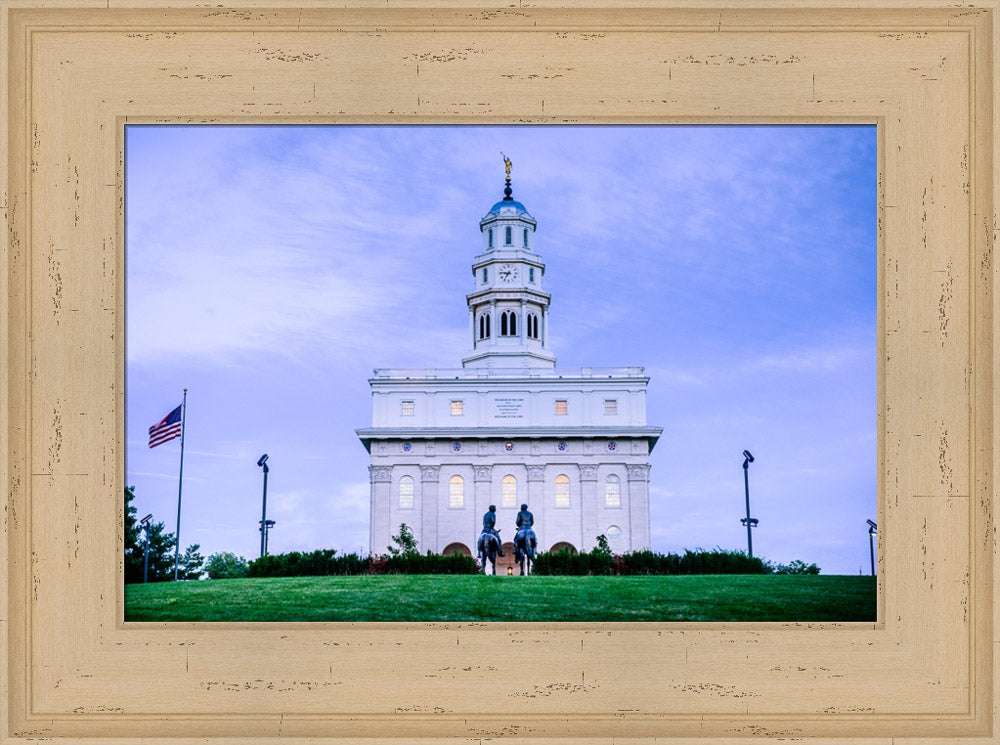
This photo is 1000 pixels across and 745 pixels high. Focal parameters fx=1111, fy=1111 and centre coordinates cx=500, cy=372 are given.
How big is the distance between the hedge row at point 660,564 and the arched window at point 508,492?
1515 cm

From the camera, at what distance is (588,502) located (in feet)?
99.2

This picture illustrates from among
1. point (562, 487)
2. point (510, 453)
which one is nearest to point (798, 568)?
point (510, 453)

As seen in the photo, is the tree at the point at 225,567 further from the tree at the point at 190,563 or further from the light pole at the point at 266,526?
the light pole at the point at 266,526

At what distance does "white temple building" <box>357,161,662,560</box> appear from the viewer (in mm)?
27719

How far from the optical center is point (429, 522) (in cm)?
3036

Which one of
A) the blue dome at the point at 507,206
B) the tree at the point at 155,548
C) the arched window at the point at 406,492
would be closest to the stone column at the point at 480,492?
the arched window at the point at 406,492

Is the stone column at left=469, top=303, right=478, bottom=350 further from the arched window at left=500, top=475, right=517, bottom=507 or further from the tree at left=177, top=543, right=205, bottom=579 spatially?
the tree at left=177, top=543, right=205, bottom=579

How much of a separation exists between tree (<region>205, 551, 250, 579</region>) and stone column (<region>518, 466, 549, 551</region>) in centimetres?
1670

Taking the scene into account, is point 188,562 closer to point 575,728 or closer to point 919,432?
point 575,728

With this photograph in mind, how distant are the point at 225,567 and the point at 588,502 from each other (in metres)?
17.9

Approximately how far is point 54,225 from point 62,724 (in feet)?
7.37

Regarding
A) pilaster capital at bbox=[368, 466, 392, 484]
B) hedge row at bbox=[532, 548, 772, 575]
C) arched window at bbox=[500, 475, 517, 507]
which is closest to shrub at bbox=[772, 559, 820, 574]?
hedge row at bbox=[532, 548, 772, 575]

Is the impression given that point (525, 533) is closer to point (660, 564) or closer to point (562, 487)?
point (660, 564)

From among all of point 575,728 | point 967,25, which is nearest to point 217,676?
point 575,728
